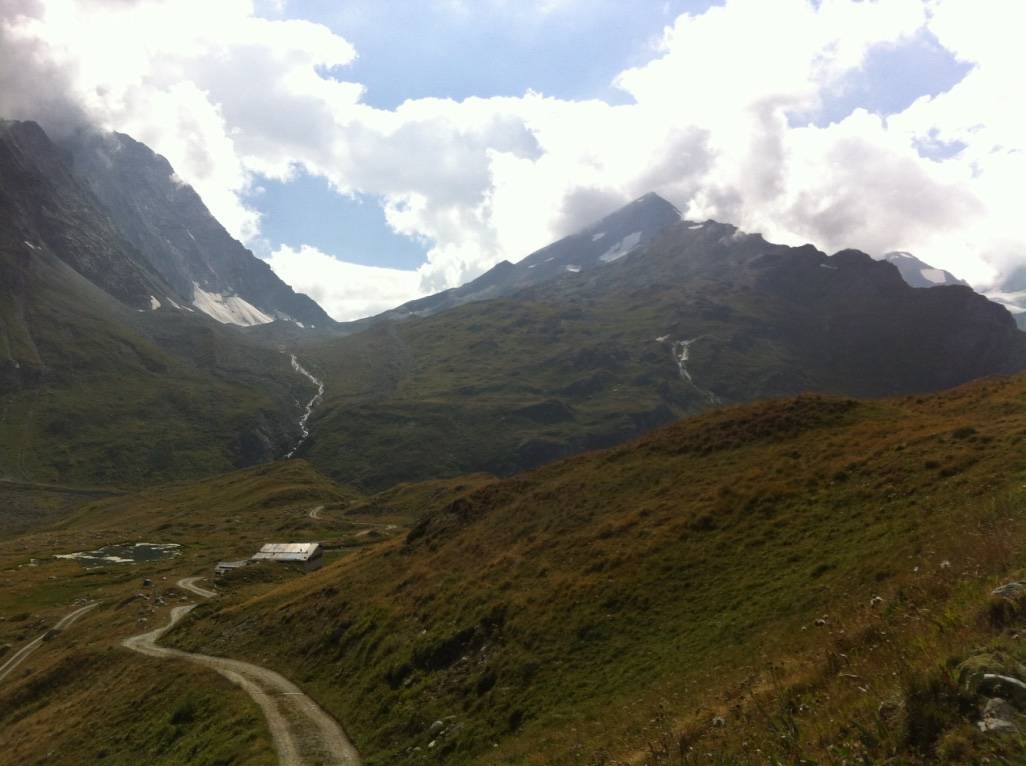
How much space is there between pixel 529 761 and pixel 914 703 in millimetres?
14380

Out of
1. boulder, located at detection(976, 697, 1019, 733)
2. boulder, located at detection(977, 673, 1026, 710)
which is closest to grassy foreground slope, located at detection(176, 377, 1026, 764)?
boulder, located at detection(976, 697, 1019, 733)

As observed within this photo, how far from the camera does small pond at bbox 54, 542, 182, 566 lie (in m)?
138

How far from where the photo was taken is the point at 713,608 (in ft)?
87.6

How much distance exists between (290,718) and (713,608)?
22.7 m

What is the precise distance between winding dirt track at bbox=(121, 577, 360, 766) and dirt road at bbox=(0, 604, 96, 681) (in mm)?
38349

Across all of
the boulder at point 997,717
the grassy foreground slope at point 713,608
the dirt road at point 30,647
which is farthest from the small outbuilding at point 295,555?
the boulder at point 997,717

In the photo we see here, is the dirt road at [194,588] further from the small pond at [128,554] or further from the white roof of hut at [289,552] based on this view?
the small pond at [128,554]

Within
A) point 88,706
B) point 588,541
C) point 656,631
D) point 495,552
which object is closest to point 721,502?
point 588,541

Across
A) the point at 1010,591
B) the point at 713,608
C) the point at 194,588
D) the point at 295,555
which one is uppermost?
the point at 1010,591

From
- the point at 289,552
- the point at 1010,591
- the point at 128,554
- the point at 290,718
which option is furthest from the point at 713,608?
the point at 128,554

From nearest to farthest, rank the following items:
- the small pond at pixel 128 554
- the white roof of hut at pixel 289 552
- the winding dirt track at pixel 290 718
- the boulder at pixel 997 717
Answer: the boulder at pixel 997 717
the winding dirt track at pixel 290 718
the white roof of hut at pixel 289 552
the small pond at pixel 128 554

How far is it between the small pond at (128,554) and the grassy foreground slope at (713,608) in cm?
10354

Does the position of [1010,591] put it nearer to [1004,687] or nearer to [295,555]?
[1004,687]

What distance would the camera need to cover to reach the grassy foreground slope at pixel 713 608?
533 inches
